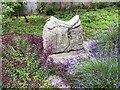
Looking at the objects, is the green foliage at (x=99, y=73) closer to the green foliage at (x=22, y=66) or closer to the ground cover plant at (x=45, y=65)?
the ground cover plant at (x=45, y=65)

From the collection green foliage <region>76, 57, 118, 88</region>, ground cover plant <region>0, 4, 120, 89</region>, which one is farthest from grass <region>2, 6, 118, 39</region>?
green foliage <region>76, 57, 118, 88</region>

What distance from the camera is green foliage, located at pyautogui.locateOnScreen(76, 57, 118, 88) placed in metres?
2.73

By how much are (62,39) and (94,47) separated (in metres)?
0.62

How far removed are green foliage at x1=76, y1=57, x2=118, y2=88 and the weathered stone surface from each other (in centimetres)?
101

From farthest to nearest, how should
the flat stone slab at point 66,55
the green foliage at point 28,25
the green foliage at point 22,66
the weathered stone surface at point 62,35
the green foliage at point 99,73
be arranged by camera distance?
the green foliage at point 28,25
the weathered stone surface at point 62,35
the flat stone slab at point 66,55
the green foliage at point 22,66
the green foliage at point 99,73

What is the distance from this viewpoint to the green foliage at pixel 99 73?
8.96 feet

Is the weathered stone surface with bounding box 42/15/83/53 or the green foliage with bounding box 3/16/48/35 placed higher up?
the weathered stone surface with bounding box 42/15/83/53

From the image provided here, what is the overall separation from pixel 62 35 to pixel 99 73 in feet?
4.39

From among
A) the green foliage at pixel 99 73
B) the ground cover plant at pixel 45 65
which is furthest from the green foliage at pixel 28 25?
the green foliage at pixel 99 73

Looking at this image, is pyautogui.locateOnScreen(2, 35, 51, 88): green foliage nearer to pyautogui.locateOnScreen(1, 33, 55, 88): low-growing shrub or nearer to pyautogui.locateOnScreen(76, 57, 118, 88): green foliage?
pyautogui.locateOnScreen(1, 33, 55, 88): low-growing shrub

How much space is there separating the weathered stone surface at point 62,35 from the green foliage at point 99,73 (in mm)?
1013

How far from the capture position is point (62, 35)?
404cm

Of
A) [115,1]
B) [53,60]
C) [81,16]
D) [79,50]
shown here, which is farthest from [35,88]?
[115,1]

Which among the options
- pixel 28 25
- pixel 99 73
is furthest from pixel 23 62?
pixel 28 25
